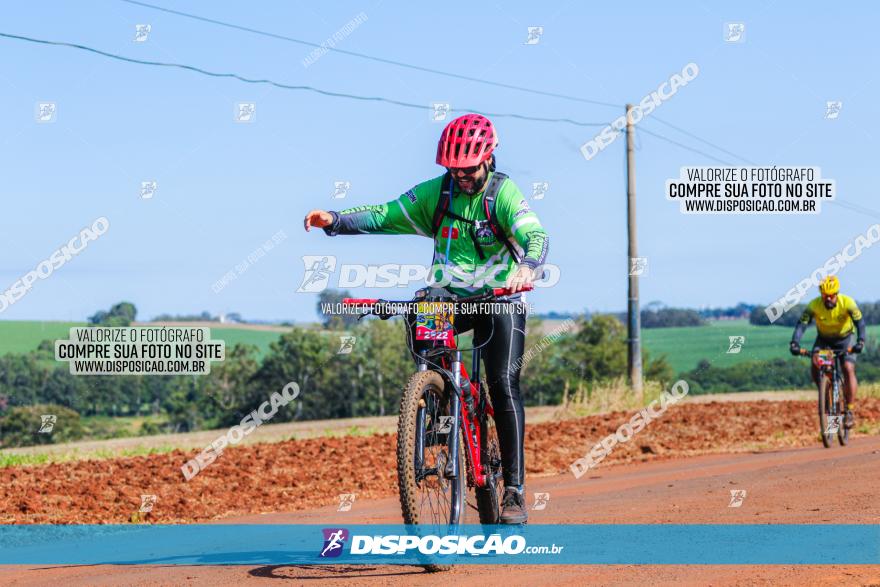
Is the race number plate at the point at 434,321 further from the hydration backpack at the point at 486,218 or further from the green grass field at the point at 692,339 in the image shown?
the green grass field at the point at 692,339

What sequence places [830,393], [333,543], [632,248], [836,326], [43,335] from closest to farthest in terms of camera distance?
1. [333,543]
2. [836,326]
3. [830,393]
4. [632,248]
5. [43,335]

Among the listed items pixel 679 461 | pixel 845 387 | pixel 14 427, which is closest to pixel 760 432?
pixel 845 387

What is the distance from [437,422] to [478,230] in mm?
1221

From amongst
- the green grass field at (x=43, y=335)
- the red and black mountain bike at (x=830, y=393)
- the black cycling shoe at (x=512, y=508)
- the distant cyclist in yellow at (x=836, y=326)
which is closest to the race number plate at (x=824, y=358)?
the red and black mountain bike at (x=830, y=393)

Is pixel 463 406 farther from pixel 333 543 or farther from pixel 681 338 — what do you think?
pixel 681 338

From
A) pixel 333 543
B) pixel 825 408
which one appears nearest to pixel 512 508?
pixel 333 543

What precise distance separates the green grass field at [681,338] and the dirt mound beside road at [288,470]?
73.1 ft

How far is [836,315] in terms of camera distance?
16766mm

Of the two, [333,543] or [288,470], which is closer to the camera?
[333,543]

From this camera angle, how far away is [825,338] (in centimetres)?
1719

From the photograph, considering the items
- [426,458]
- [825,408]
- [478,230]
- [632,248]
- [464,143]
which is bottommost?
[825,408]

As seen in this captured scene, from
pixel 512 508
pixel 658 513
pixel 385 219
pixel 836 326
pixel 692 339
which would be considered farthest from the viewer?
pixel 692 339

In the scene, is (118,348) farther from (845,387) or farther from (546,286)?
(546,286)

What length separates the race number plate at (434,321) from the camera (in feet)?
22.8
